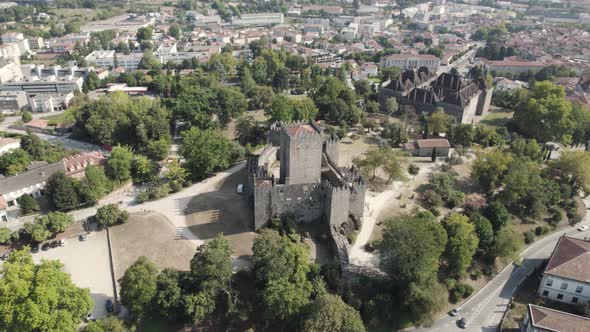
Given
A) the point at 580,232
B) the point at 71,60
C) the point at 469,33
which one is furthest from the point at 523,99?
the point at 71,60

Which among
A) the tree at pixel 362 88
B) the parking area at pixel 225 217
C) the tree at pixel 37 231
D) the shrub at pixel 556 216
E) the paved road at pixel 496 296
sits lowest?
the paved road at pixel 496 296

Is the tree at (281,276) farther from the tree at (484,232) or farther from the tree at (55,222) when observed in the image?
the tree at (55,222)

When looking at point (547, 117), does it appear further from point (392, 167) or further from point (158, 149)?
point (158, 149)

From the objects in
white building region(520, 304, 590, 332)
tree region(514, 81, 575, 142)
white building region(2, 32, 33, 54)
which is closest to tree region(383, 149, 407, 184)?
white building region(520, 304, 590, 332)

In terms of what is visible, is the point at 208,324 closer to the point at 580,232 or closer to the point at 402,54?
the point at 580,232

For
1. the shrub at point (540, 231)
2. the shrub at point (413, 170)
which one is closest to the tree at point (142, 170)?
the shrub at point (413, 170)

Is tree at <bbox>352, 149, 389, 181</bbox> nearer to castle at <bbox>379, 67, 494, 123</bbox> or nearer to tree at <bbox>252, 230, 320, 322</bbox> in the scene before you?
tree at <bbox>252, 230, 320, 322</bbox>
